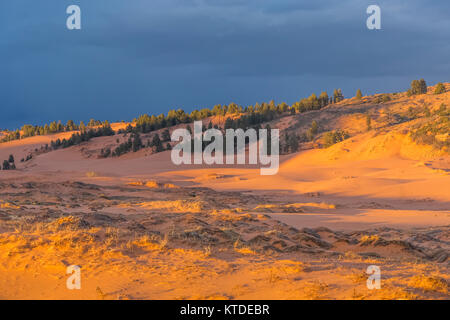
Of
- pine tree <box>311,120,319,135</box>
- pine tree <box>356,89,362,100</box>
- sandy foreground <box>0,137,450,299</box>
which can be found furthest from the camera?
pine tree <box>356,89,362,100</box>

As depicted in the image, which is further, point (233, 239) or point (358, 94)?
point (358, 94)

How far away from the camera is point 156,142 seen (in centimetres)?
4597

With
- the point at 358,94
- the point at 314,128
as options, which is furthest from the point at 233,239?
the point at 358,94

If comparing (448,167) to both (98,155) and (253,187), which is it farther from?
(98,155)

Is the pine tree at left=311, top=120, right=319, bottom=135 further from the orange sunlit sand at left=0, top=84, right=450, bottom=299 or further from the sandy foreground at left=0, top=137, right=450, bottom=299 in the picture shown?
the sandy foreground at left=0, top=137, right=450, bottom=299

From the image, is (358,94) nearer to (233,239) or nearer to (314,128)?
(314,128)

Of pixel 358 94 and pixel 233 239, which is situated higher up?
pixel 358 94

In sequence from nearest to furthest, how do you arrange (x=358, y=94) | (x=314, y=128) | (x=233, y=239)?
(x=233, y=239) → (x=314, y=128) → (x=358, y=94)

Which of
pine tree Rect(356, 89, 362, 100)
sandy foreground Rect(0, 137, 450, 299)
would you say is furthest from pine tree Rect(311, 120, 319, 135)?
sandy foreground Rect(0, 137, 450, 299)

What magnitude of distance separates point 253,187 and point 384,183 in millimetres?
6512

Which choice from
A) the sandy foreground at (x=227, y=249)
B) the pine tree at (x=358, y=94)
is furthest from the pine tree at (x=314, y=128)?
the sandy foreground at (x=227, y=249)

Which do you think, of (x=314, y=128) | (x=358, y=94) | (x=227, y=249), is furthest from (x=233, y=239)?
(x=358, y=94)

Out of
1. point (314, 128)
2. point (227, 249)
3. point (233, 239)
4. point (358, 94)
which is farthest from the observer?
point (358, 94)
